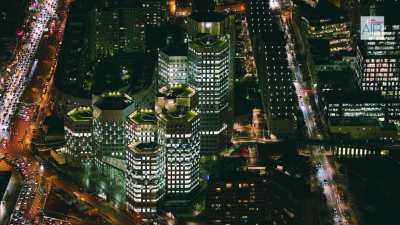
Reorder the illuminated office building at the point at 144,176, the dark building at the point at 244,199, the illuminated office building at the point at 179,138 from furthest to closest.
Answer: the illuminated office building at the point at 179,138 < the illuminated office building at the point at 144,176 < the dark building at the point at 244,199

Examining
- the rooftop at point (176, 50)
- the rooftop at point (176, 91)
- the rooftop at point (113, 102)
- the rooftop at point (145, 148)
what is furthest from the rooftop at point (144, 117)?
the rooftop at point (176, 50)

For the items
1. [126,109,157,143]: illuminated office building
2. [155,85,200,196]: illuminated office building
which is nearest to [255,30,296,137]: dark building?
[155,85,200,196]: illuminated office building

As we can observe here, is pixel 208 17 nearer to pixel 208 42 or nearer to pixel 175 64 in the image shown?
pixel 208 42

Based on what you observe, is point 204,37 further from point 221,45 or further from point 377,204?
point 377,204

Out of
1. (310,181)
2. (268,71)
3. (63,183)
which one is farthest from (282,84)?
(63,183)

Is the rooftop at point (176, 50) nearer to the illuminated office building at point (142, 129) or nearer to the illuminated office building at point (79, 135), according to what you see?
the illuminated office building at point (79, 135)

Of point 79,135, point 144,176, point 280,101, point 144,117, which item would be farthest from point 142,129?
point 280,101

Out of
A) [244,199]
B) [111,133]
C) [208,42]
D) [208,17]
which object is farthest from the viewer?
[208,17]
